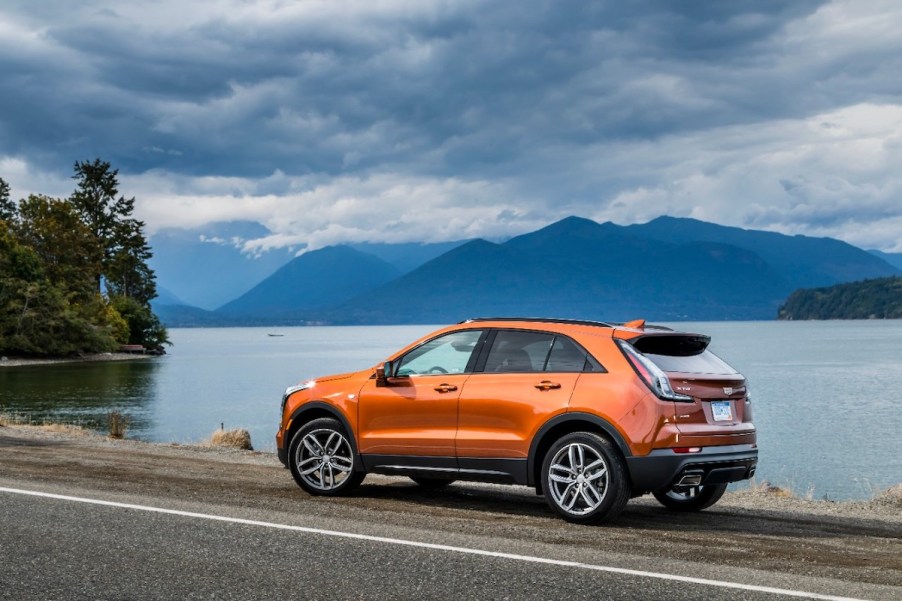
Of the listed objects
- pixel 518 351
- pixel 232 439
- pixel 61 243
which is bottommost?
pixel 232 439

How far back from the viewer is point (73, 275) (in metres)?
108

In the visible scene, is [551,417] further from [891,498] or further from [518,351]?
[891,498]

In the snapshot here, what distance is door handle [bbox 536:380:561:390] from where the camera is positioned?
29.3ft

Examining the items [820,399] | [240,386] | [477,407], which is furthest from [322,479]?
[240,386]

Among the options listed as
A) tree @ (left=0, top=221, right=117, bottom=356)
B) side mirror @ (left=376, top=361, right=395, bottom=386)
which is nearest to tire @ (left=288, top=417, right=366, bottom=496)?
side mirror @ (left=376, top=361, right=395, bottom=386)

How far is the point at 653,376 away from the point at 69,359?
100792 mm

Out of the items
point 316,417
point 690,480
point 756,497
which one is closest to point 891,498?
point 756,497

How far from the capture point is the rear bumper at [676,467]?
27.6ft

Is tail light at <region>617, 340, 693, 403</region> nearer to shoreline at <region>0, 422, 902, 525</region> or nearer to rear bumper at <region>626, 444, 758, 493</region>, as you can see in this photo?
rear bumper at <region>626, 444, 758, 493</region>

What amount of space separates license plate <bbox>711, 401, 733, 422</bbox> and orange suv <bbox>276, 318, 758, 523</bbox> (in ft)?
0.05

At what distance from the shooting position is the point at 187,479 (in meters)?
11.6

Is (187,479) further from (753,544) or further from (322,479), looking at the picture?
(753,544)

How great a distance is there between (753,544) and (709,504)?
2.03 m

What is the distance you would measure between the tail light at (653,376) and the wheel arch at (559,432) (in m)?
0.49
